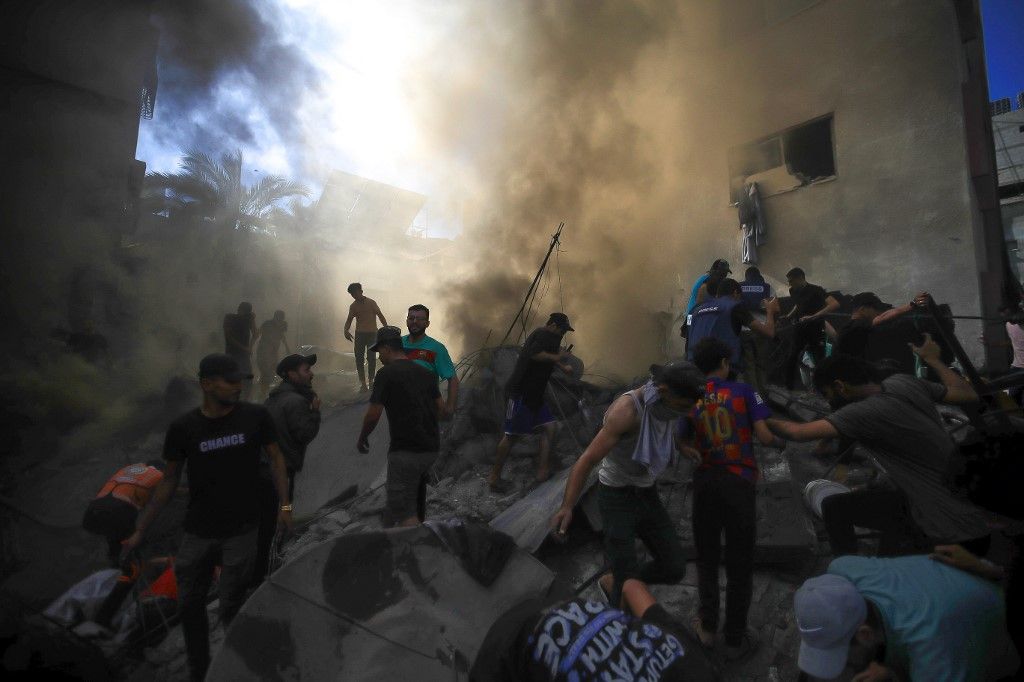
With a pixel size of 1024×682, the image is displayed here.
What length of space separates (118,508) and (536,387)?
3436mm

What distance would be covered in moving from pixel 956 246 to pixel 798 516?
5900 millimetres

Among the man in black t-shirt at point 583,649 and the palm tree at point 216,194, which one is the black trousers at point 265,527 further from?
the palm tree at point 216,194

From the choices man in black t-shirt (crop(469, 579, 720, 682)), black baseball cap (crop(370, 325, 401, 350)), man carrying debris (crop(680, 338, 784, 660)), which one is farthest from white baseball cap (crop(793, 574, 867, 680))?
black baseball cap (crop(370, 325, 401, 350))

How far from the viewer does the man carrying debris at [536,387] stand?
5098 millimetres

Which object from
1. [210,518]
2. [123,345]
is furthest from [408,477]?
[123,345]

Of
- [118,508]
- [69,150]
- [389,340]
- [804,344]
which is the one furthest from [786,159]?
[69,150]

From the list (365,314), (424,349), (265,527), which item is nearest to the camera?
(265,527)

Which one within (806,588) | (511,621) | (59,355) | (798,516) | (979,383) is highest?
(59,355)

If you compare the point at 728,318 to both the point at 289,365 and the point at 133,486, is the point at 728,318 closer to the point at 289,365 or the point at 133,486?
the point at 289,365

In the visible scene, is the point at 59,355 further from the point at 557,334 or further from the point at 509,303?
the point at 557,334

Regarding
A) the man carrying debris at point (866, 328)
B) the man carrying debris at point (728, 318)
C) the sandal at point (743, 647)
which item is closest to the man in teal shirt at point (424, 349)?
the man carrying debris at point (728, 318)

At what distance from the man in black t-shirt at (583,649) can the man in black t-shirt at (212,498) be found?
1.95 metres

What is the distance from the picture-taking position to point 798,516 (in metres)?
3.50

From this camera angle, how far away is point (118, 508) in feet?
12.0
